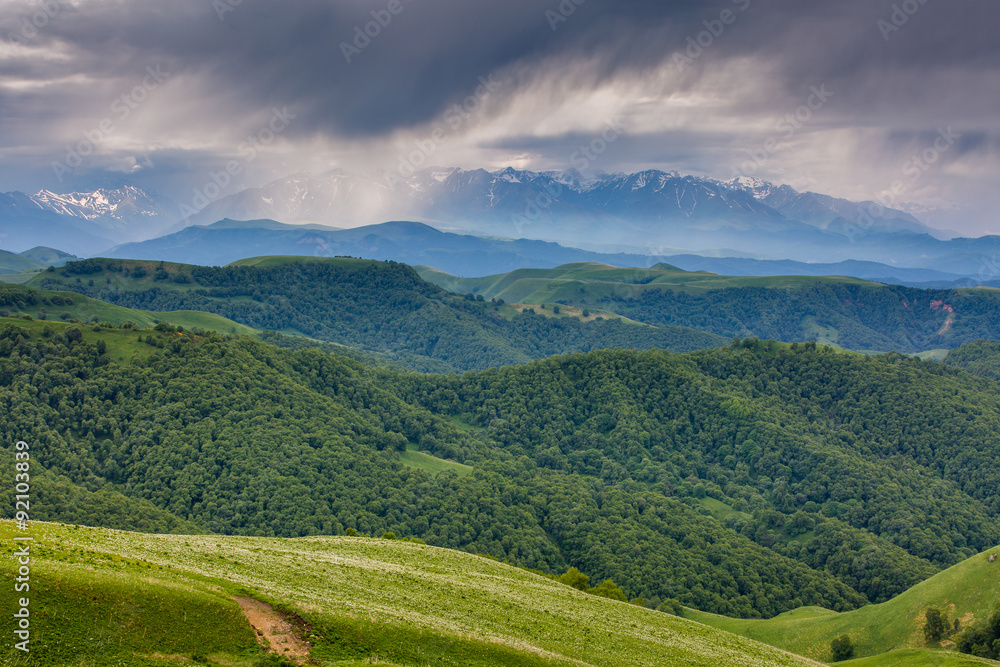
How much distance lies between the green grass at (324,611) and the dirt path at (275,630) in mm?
765

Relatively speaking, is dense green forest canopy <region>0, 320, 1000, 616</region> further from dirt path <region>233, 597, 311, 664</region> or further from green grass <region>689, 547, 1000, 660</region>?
dirt path <region>233, 597, 311, 664</region>

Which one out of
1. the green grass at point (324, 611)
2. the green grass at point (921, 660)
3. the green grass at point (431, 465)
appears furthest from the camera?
the green grass at point (431, 465)

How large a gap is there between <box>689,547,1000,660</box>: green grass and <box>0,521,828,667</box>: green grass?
1781 inches

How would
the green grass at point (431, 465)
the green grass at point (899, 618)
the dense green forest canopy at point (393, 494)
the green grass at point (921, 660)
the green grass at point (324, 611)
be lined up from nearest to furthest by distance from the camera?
the green grass at point (324, 611) → the green grass at point (921, 660) → the green grass at point (899, 618) → the dense green forest canopy at point (393, 494) → the green grass at point (431, 465)

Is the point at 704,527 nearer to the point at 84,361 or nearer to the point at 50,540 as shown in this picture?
the point at 50,540

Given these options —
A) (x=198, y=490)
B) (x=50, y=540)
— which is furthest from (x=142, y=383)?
(x=50, y=540)

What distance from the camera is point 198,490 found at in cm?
14650

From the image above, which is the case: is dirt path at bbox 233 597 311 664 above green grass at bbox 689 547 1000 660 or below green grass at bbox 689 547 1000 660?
above

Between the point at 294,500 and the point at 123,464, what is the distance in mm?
47195

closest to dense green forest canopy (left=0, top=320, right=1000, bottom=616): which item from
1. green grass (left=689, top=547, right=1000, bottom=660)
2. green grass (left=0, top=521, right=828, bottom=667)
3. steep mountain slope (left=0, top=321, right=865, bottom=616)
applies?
steep mountain slope (left=0, top=321, right=865, bottom=616)

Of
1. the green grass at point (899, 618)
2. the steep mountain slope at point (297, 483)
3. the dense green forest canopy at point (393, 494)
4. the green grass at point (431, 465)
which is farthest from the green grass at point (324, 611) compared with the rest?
the green grass at point (431, 465)

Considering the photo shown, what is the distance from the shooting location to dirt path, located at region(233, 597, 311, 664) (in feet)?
119

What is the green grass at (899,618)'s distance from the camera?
3826 inches

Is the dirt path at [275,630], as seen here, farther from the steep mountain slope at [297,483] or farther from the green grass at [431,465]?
the green grass at [431,465]
